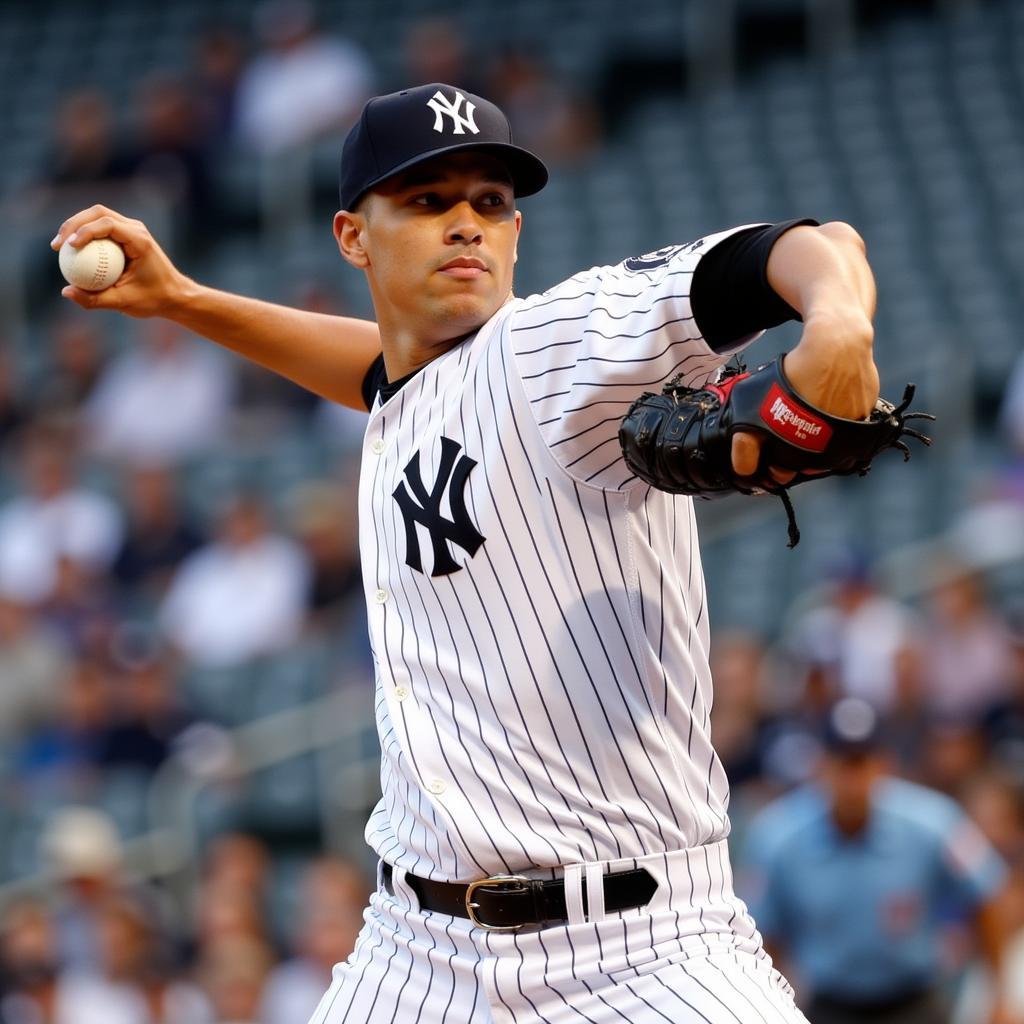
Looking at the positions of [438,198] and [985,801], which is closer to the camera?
[438,198]

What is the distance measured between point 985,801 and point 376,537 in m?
3.33

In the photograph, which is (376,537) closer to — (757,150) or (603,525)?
(603,525)

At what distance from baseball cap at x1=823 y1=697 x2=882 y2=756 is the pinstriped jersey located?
2.51 m

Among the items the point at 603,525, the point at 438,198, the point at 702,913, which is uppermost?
the point at 438,198

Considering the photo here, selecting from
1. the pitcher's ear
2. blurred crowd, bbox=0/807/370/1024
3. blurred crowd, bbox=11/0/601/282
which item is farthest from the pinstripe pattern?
blurred crowd, bbox=11/0/601/282

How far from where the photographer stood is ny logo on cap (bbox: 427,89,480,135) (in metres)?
2.87

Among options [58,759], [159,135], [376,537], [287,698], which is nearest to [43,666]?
[58,759]

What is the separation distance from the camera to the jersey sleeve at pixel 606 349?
239cm

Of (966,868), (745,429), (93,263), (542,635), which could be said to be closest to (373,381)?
(93,263)

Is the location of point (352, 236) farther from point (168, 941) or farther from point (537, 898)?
point (168, 941)

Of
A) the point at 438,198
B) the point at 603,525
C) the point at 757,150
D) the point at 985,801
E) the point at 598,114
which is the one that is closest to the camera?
the point at 603,525

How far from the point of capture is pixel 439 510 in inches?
110

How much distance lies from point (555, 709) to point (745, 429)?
67 cm

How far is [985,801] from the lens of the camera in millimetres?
5773
